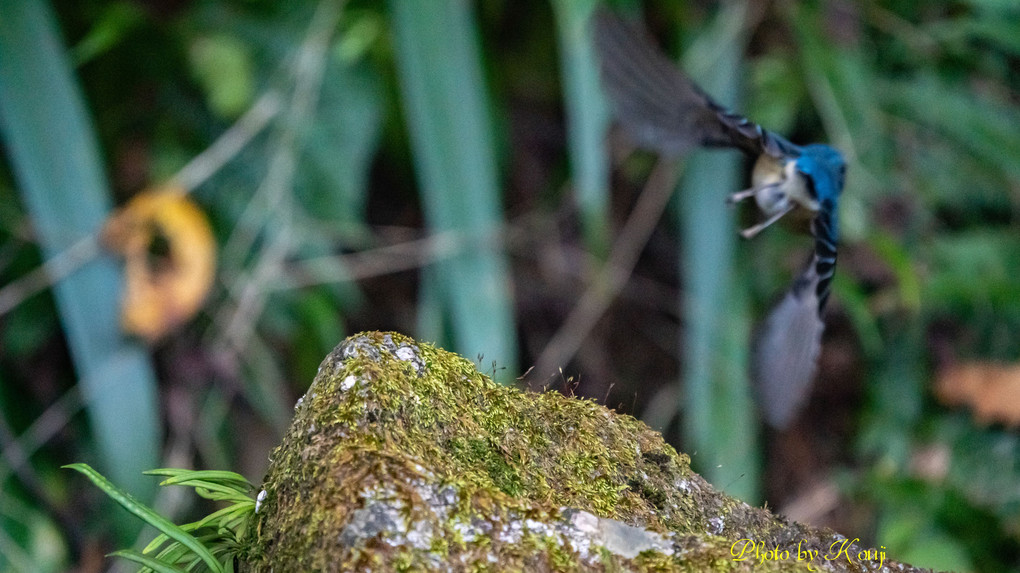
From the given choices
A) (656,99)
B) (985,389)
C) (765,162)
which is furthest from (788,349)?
(985,389)

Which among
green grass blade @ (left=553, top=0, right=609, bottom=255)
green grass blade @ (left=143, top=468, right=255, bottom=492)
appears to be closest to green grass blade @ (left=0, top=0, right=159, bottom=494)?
green grass blade @ (left=553, top=0, right=609, bottom=255)

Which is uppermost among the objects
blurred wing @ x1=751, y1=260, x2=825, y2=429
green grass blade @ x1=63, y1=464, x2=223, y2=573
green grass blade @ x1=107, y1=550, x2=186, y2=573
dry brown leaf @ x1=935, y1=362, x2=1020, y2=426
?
green grass blade @ x1=63, y1=464, x2=223, y2=573

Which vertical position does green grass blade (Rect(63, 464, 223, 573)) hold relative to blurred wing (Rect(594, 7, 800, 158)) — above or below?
below

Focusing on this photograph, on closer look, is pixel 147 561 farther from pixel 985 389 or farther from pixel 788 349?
pixel 985 389

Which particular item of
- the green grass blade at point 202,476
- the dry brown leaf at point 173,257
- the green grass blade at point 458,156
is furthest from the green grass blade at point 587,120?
the green grass blade at point 202,476

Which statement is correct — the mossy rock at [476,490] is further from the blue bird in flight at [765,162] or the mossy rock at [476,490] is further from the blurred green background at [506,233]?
the blurred green background at [506,233]

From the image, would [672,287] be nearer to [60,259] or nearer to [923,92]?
[923,92]

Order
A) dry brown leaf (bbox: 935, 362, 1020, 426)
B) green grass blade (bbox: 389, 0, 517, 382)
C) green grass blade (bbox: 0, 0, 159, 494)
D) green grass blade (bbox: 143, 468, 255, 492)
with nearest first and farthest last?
green grass blade (bbox: 143, 468, 255, 492) → green grass blade (bbox: 0, 0, 159, 494) → green grass blade (bbox: 389, 0, 517, 382) → dry brown leaf (bbox: 935, 362, 1020, 426)

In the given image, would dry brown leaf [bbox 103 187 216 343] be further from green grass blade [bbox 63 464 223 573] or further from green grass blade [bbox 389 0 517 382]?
green grass blade [bbox 63 464 223 573]
